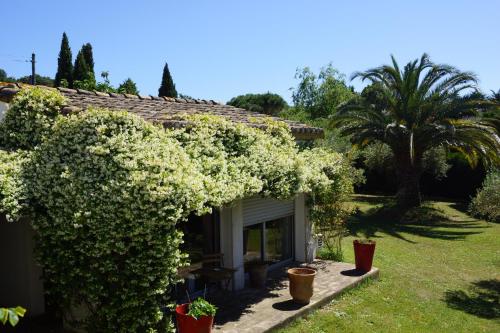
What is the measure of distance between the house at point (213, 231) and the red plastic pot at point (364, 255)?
5.08 ft

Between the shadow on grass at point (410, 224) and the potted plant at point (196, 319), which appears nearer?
the potted plant at point (196, 319)

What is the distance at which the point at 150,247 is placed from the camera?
6230 millimetres

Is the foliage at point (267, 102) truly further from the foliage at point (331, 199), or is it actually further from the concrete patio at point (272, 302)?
the concrete patio at point (272, 302)

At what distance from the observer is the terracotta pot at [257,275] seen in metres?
10.3

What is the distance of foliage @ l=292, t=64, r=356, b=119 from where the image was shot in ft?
167

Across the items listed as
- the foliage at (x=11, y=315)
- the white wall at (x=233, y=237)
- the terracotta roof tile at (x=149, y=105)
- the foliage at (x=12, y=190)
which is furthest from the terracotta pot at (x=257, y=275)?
the foliage at (x=11, y=315)

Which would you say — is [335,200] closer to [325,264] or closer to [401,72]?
[325,264]

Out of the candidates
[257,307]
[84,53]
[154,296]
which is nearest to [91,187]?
[154,296]

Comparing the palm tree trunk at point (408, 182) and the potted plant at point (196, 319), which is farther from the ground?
the palm tree trunk at point (408, 182)

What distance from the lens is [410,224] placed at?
843 inches

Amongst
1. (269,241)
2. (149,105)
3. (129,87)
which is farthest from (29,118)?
(129,87)

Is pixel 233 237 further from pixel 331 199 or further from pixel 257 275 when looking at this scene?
pixel 331 199

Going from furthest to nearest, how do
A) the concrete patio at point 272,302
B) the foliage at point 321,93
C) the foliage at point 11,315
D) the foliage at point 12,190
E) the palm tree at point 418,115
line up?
the foliage at point 321,93
the palm tree at point 418,115
the concrete patio at point 272,302
the foliage at point 12,190
the foliage at point 11,315

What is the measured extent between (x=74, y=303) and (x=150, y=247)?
1762mm
